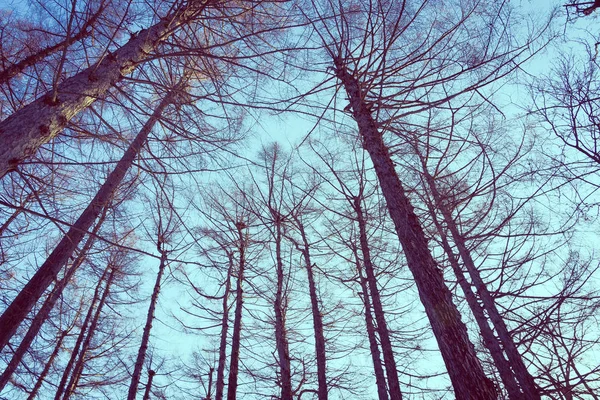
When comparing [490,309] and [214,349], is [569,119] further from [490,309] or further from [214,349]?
[214,349]

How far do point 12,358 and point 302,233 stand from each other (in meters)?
5.66

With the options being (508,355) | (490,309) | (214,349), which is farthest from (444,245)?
(214,349)

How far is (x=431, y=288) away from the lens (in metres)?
2.45

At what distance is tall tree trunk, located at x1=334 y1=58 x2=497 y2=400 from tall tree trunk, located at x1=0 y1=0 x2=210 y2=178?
205cm

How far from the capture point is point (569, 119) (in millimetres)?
4668

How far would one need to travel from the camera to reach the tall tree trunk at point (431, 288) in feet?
6.63

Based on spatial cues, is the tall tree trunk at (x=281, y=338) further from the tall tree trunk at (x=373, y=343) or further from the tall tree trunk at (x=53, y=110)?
the tall tree trunk at (x=53, y=110)

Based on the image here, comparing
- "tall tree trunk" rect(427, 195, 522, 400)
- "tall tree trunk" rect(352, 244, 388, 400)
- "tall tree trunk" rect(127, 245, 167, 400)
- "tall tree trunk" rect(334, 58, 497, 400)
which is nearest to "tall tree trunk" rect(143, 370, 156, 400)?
"tall tree trunk" rect(127, 245, 167, 400)

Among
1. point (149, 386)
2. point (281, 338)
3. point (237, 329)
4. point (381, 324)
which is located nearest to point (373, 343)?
point (381, 324)

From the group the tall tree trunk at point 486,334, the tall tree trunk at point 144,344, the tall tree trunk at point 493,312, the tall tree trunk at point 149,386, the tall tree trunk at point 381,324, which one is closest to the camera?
the tall tree trunk at point 486,334

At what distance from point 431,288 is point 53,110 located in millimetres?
3026

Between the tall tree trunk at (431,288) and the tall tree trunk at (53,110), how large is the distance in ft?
6.72

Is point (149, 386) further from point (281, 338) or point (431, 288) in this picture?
point (431, 288)

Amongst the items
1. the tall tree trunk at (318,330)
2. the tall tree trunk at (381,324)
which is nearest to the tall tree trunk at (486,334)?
the tall tree trunk at (381,324)
